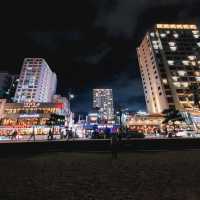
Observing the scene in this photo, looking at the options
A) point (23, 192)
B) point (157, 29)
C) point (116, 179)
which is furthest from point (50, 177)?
point (157, 29)

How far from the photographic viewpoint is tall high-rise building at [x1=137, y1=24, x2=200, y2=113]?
66.4 m

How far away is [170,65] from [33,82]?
8603 cm

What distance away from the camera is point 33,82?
343 feet

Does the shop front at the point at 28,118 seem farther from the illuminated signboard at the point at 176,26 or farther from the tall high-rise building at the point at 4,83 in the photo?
the illuminated signboard at the point at 176,26

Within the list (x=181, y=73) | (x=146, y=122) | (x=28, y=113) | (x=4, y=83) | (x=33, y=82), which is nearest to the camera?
(x=146, y=122)

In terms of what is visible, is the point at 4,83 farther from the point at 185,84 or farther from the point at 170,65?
the point at 185,84

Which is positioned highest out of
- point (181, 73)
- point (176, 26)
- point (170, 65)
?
point (176, 26)

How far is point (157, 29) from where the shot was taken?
86.4m

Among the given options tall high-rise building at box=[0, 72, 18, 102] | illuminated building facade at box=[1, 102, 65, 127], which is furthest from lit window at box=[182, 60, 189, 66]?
tall high-rise building at box=[0, 72, 18, 102]

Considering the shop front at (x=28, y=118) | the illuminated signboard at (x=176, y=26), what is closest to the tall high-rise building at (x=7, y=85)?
the shop front at (x=28, y=118)

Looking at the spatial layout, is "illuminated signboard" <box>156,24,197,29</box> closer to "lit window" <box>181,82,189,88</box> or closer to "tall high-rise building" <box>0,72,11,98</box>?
"lit window" <box>181,82,189,88</box>

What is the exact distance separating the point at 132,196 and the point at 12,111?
68.2m

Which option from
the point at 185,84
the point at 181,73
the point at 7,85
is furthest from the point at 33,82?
the point at 185,84

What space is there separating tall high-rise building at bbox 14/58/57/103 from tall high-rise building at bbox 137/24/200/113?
6994cm
